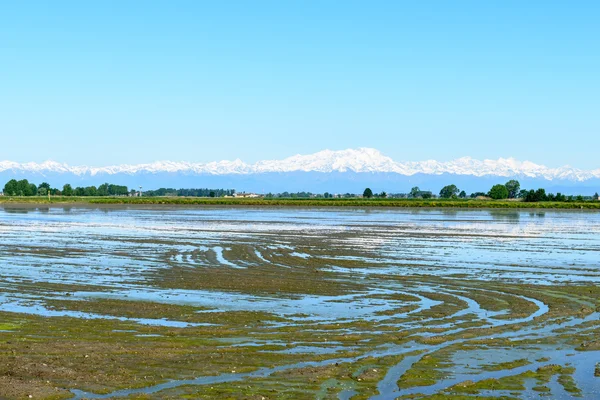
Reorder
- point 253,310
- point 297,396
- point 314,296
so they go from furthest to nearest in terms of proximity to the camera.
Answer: point 314,296 < point 253,310 < point 297,396

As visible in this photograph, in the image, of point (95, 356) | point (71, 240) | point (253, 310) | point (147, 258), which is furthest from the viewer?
point (71, 240)

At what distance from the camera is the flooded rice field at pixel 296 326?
42.8ft

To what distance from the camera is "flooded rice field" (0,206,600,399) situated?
42.8 feet

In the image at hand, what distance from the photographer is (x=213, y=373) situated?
1365cm

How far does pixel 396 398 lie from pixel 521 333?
6.76 m

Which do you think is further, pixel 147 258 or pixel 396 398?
pixel 147 258

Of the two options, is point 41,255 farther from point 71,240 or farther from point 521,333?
point 521,333

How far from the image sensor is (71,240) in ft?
160

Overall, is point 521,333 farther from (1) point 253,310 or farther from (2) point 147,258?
(2) point 147,258

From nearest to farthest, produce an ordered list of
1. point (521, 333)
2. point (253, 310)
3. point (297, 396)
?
point (297, 396) → point (521, 333) → point (253, 310)

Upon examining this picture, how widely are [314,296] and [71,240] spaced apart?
2881 centimetres

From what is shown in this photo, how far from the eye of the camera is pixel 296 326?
1853cm

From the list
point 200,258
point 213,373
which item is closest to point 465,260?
point 200,258

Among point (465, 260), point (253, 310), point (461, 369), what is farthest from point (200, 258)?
point (461, 369)
